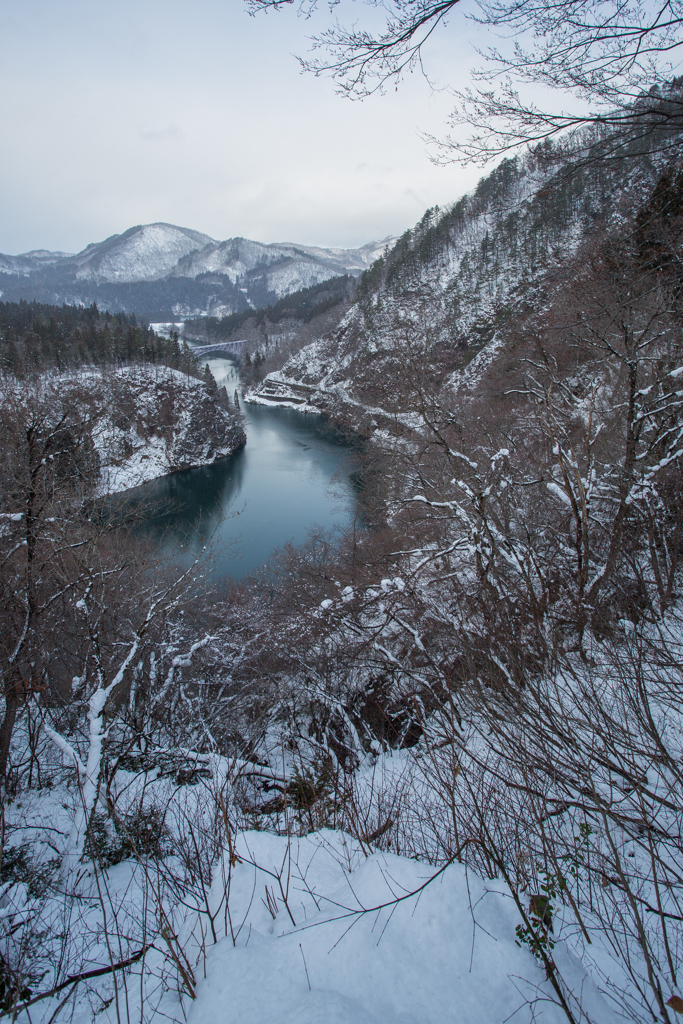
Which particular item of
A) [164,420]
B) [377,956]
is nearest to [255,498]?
[164,420]

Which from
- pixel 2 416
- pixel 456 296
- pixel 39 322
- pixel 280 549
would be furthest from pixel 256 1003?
pixel 39 322

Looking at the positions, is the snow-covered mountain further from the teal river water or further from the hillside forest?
the hillside forest

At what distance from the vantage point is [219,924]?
7.45 ft

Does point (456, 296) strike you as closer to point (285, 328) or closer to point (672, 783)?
point (672, 783)

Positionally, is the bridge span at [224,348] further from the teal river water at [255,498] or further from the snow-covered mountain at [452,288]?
the teal river water at [255,498]

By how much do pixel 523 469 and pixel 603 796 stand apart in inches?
417

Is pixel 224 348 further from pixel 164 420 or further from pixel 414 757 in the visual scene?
pixel 414 757

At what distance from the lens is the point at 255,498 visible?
32781 mm

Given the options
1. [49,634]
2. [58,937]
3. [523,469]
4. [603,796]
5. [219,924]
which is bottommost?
[49,634]

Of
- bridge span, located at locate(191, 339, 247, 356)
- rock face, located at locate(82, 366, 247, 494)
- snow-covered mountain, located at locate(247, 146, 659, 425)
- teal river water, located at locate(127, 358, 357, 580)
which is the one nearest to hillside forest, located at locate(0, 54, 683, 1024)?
teal river water, located at locate(127, 358, 357, 580)

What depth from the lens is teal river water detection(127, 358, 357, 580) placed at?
23.5 m

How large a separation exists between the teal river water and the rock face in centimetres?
255

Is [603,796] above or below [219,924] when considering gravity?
above

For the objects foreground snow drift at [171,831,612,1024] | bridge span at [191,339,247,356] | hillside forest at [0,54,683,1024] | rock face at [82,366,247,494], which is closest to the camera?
foreground snow drift at [171,831,612,1024]
